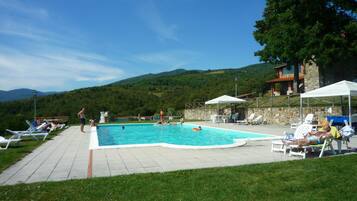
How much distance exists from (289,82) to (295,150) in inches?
1154

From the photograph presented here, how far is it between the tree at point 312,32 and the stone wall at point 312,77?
412 cm

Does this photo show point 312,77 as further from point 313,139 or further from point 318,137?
point 313,139

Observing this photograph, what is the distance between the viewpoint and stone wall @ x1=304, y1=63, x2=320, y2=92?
25469 mm

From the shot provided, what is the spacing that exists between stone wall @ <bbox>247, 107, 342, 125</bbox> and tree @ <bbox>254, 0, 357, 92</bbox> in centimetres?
443

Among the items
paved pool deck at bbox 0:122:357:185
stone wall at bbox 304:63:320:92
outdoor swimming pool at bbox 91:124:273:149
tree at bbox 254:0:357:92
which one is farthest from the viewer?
stone wall at bbox 304:63:320:92

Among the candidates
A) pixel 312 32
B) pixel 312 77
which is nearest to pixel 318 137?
pixel 312 32

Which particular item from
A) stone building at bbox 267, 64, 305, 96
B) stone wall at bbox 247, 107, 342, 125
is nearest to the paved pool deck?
stone wall at bbox 247, 107, 342, 125

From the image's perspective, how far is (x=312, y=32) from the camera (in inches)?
782

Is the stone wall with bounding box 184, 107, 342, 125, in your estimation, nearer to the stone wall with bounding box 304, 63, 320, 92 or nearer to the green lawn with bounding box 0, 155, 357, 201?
the stone wall with bounding box 304, 63, 320, 92

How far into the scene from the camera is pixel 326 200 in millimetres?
3689

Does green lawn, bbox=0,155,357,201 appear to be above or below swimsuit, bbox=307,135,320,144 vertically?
below

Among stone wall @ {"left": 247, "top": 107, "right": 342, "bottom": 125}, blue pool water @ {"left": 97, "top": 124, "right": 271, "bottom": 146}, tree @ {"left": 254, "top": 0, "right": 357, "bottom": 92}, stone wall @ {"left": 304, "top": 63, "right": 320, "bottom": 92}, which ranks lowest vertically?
blue pool water @ {"left": 97, "top": 124, "right": 271, "bottom": 146}

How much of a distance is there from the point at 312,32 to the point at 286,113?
242 inches

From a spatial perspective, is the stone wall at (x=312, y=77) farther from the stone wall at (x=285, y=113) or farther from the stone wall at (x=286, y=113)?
the stone wall at (x=286, y=113)
